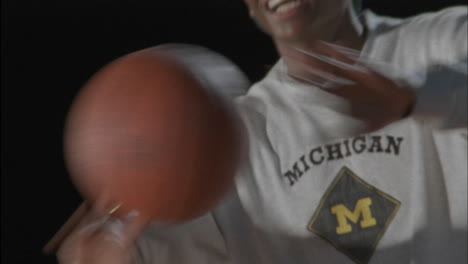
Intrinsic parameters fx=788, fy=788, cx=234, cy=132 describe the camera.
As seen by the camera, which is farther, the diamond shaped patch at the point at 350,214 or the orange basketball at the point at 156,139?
the diamond shaped patch at the point at 350,214

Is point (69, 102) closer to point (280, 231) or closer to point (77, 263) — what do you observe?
point (280, 231)

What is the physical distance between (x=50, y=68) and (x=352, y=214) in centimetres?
92

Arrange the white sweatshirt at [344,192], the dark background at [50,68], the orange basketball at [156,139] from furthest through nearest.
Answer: the dark background at [50,68] < the white sweatshirt at [344,192] < the orange basketball at [156,139]

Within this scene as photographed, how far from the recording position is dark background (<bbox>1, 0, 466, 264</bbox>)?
193 cm

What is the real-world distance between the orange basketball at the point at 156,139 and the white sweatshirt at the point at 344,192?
337mm

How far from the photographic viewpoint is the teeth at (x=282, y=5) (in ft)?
4.69

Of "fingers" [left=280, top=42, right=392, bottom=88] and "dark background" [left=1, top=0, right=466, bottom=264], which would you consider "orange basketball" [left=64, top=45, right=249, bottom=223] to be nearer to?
"fingers" [left=280, top=42, right=392, bottom=88]

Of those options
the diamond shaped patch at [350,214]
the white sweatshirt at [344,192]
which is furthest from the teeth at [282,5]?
the diamond shaped patch at [350,214]

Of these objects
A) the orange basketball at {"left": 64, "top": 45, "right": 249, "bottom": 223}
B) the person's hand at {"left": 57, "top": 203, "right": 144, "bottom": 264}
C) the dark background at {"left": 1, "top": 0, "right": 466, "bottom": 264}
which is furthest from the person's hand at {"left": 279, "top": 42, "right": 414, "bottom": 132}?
the dark background at {"left": 1, "top": 0, "right": 466, "bottom": 264}

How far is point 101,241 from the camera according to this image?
1.07m

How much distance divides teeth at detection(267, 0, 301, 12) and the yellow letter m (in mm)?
369

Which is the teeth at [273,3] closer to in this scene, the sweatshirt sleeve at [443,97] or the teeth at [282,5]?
the teeth at [282,5]

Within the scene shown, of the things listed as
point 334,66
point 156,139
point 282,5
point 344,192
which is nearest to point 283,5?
point 282,5

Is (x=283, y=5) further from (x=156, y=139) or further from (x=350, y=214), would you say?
(x=156, y=139)
